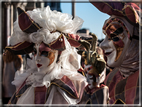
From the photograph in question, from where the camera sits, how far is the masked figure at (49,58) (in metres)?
Result: 2.67

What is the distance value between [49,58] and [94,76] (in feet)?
3.24

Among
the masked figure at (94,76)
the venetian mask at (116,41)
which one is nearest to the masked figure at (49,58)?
the masked figure at (94,76)

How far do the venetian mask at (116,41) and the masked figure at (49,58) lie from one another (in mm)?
1077

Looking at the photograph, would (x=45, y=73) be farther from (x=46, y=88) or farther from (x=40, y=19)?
(x=40, y=19)

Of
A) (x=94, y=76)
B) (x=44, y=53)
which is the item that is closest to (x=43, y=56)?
(x=44, y=53)

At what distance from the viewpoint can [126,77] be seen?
146 centimetres

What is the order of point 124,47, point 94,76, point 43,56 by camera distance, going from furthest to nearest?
point 43,56 → point 94,76 → point 124,47

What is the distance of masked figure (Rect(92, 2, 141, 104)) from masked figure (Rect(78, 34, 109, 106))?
0.21m

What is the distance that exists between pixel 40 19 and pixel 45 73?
2.14 ft

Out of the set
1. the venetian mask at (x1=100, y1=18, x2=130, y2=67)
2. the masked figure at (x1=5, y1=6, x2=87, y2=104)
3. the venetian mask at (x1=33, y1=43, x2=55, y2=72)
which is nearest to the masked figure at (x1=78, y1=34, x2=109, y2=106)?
the venetian mask at (x1=100, y1=18, x2=130, y2=67)

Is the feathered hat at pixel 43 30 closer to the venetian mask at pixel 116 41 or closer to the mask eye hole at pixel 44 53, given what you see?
the mask eye hole at pixel 44 53

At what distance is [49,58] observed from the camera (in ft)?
8.89

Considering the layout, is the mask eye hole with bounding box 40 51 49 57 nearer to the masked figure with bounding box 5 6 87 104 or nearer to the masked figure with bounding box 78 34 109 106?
the masked figure with bounding box 5 6 87 104

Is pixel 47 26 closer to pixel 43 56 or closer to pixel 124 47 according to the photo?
pixel 43 56
